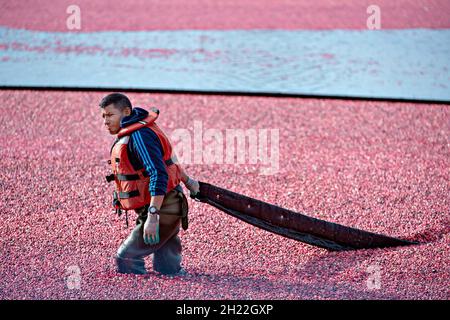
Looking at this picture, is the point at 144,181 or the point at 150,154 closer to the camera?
the point at 150,154

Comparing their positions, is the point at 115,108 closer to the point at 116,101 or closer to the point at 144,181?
the point at 116,101

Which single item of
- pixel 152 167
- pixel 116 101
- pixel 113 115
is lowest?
pixel 152 167

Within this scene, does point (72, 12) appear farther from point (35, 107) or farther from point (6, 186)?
point (6, 186)

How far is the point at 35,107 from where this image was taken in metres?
11.7

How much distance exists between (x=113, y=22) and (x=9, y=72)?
124 inches

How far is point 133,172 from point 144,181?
0.41 feet

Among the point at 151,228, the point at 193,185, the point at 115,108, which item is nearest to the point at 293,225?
the point at 193,185

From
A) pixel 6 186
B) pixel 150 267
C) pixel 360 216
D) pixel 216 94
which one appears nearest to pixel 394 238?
pixel 360 216

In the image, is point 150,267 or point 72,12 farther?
point 72,12

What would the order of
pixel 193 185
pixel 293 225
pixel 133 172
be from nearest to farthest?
pixel 133 172, pixel 193 185, pixel 293 225

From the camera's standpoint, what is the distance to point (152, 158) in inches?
231

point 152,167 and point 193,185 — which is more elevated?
point 152,167

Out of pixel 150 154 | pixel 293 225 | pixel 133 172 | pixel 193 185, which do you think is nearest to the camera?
pixel 150 154

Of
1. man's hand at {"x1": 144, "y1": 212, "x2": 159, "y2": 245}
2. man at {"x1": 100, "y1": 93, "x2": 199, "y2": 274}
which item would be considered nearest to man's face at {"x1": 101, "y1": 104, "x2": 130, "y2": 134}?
man at {"x1": 100, "y1": 93, "x2": 199, "y2": 274}
